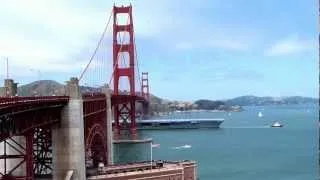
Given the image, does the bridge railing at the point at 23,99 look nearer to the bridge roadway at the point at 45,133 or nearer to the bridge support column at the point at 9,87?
the bridge roadway at the point at 45,133

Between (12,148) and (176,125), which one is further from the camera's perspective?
(176,125)

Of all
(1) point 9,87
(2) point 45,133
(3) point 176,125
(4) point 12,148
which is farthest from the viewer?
(3) point 176,125

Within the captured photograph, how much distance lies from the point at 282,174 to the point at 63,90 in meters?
29.5

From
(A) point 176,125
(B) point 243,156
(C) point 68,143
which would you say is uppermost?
(C) point 68,143

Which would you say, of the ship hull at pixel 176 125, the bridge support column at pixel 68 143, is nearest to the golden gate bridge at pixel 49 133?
the bridge support column at pixel 68 143

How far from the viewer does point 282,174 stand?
69188 mm

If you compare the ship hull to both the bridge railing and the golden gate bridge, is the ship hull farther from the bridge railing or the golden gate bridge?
the bridge railing

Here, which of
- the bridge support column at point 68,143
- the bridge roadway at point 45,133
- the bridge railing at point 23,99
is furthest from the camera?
the bridge support column at point 68,143

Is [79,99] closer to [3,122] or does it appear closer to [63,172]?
[63,172]

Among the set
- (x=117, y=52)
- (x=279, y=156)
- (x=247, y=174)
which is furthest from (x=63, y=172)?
(x=117, y=52)

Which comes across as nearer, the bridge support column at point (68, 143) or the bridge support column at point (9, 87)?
the bridge support column at point (68, 143)

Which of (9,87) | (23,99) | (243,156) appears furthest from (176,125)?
(23,99)

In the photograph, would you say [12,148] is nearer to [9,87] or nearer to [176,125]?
[9,87]

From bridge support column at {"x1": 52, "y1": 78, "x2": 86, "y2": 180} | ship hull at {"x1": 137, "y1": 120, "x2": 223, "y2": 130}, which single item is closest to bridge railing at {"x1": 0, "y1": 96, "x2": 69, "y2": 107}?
bridge support column at {"x1": 52, "y1": 78, "x2": 86, "y2": 180}
